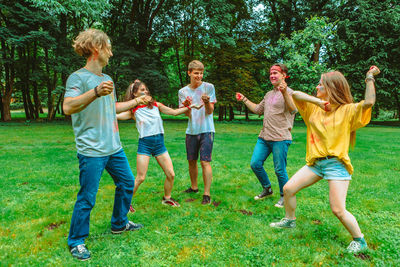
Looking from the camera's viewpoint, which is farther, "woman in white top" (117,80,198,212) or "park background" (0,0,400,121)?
"park background" (0,0,400,121)

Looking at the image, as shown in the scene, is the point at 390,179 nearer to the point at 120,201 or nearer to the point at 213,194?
the point at 213,194

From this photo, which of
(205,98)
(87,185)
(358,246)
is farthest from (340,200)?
(87,185)

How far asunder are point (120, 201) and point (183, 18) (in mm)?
23989

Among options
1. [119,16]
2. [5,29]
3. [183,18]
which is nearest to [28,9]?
[5,29]

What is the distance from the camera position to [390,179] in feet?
19.9

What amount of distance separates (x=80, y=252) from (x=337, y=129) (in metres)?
3.12

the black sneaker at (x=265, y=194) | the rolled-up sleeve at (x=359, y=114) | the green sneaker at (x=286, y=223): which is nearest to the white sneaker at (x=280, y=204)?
the black sneaker at (x=265, y=194)

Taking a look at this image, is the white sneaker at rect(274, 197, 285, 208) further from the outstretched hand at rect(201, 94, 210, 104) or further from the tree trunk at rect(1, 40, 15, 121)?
the tree trunk at rect(1, 40, 15, 121)

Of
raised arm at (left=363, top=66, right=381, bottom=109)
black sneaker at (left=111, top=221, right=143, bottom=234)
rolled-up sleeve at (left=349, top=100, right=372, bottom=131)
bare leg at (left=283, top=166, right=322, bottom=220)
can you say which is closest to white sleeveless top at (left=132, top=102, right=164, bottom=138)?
black sneaker at (left=111, top=221, right=143, bottom=234)

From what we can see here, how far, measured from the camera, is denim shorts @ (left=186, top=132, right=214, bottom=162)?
454 centimetres

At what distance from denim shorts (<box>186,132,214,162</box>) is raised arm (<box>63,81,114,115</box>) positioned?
223 centimetres

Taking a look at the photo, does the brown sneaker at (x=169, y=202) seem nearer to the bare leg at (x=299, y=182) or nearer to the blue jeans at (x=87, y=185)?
the blue jeans at (x=87, y=185)

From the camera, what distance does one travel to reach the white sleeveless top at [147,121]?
4.21 meters

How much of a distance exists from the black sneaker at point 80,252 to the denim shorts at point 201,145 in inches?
88.9
